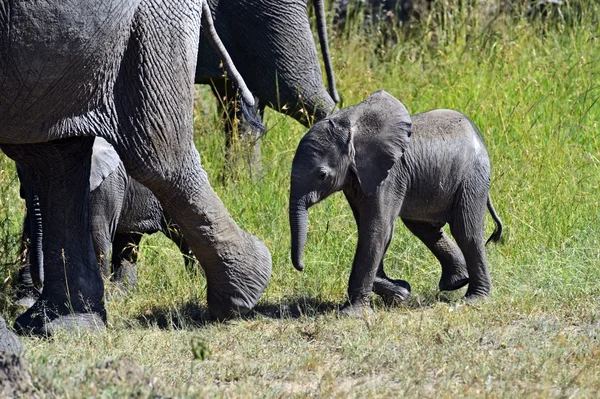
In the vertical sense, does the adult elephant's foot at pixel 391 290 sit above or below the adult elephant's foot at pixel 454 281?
above

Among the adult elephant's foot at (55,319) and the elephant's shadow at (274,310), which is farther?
the elephant's shadow at (274,310)

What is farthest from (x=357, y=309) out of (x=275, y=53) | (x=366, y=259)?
(x=275, y=53)

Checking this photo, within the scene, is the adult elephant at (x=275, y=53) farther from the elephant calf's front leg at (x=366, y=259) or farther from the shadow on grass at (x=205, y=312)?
the elephant calf's front leg at (x=366, y=259)

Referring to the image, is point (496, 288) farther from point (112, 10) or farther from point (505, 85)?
point (505, 85)

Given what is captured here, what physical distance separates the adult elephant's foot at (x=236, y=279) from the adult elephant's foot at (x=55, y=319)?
48cm

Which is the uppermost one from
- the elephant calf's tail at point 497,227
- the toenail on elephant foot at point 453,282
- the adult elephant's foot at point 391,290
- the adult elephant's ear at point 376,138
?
the adult elephant's ear at point 376,138

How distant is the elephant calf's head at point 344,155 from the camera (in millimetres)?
4934

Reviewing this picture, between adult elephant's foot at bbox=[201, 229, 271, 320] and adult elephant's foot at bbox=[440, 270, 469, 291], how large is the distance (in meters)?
0.81

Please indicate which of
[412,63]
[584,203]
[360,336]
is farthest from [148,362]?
[412,63]

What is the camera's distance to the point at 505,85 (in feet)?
26.5

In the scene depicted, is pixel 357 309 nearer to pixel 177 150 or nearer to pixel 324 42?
pixel 177 150

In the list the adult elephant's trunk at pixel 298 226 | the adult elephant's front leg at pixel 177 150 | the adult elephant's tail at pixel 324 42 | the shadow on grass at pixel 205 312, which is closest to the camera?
the adult elephant's front leg at pixel 177 150

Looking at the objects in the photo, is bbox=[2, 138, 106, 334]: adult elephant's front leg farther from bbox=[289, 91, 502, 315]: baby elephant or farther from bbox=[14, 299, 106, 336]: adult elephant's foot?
bbox=[289, 91, 502, 315]: baby elephant

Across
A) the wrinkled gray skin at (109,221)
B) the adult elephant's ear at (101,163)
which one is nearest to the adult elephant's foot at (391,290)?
the wrinkled gray skin at (109,221)
